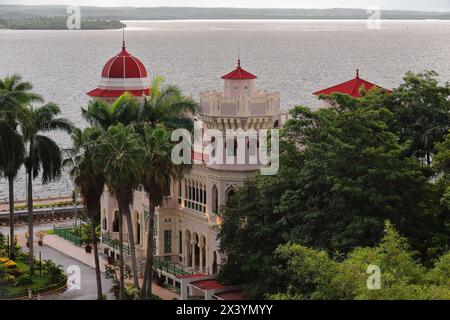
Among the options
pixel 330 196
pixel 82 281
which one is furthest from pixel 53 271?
pixel 330 196

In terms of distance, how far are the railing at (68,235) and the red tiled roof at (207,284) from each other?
17338 mm

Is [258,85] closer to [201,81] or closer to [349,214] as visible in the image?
[201,81]

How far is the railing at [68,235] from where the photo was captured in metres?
66.1

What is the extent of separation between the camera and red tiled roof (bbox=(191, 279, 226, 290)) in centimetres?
4900

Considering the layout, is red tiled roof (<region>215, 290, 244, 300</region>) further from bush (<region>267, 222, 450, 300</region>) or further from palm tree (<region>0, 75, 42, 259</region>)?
palm tree (<region>0, 75, 42, 259</region>)

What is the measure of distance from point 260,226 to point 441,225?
8247 millimetres

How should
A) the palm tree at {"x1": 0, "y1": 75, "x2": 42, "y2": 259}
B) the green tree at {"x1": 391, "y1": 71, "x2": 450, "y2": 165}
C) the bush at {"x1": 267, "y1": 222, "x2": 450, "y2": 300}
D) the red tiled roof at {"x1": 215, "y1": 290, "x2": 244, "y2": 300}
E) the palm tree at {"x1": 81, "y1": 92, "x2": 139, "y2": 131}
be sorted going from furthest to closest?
1. the palm tree at {"x1": 0, "y1": 75, "x2": 42, "y2": 259}
2. the palm tree at {"x1": 81, "y1": 92, "x2": 139, "y2": 131}
3. the green tree at {"x1": 391, "y1": 71, "x2": 450, "y2": 165}
4. the red tiled roof at {"x1": 215, "y1": 290, "x2": 244, "y2": 300}
5. the bush at {"x1": 267, "y1": 222, "x2": 450, "y2": 300}

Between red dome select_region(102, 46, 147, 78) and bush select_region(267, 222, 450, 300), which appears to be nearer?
bush select_region(267, 222, 450, 300)

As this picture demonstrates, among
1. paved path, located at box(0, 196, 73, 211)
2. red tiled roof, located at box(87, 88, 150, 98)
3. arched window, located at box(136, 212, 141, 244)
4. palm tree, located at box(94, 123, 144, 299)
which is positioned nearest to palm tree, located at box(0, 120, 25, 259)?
red tiled roof, located at box(87, 88, 150, 98)

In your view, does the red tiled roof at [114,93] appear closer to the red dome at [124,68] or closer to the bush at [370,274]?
the red dome at [124,68]

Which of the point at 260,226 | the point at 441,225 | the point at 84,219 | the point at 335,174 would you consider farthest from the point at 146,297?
the point at 84,219

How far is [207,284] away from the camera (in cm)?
4978

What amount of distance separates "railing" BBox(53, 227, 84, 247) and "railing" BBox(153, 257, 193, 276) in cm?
969
